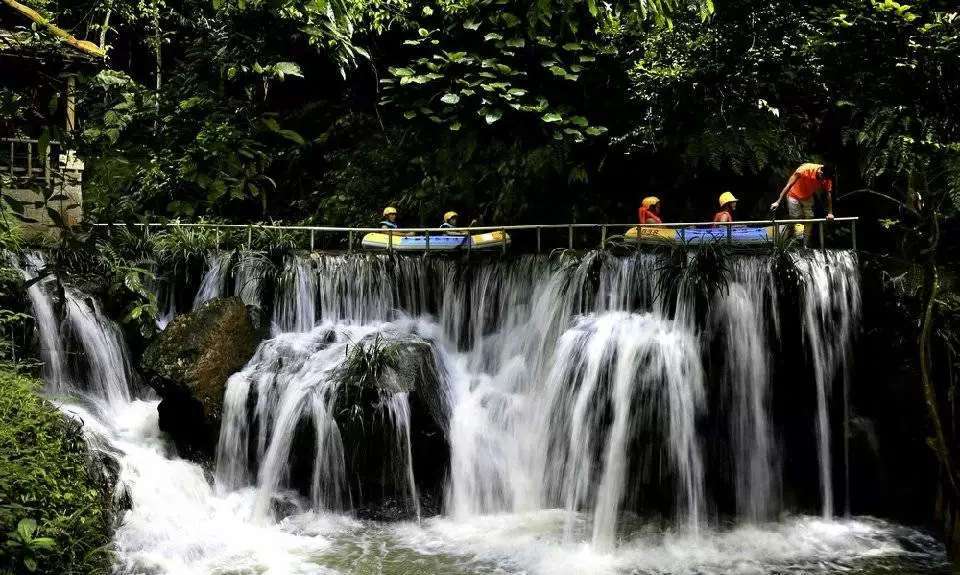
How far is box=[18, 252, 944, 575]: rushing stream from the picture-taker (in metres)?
7.55

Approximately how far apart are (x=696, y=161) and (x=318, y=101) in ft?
27.4

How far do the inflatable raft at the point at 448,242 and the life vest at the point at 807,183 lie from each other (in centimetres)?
395

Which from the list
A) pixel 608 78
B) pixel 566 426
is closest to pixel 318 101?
pixel 608 78

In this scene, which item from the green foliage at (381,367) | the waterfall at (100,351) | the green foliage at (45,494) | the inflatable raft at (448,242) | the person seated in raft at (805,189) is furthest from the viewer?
the inflatable raft at (448,242)

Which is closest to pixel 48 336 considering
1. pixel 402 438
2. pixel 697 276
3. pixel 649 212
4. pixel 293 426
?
pixel 293 426

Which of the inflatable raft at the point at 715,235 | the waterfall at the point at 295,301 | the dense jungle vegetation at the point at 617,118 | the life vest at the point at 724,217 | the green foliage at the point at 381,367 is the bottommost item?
the green foliage at the point at 381,367

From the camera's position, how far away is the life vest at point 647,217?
1076 centimetres

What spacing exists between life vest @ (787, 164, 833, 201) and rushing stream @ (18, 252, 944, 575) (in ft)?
4.80

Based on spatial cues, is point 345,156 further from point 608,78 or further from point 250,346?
point 250,346

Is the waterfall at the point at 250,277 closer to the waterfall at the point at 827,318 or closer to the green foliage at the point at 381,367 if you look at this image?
the green foliage at the point at 381,367

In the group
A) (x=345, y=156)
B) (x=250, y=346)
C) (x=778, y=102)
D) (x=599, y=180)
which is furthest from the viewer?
(x=345, y=156)

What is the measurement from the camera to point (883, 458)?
341 inches

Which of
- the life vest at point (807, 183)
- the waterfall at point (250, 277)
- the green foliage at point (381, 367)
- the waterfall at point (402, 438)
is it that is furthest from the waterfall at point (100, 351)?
the life vest at point (807, 183)

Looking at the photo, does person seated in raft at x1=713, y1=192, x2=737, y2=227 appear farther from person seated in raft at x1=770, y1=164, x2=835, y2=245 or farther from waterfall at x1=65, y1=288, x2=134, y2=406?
waterfall at x1=65, y1=288, x2=134, y2=406
